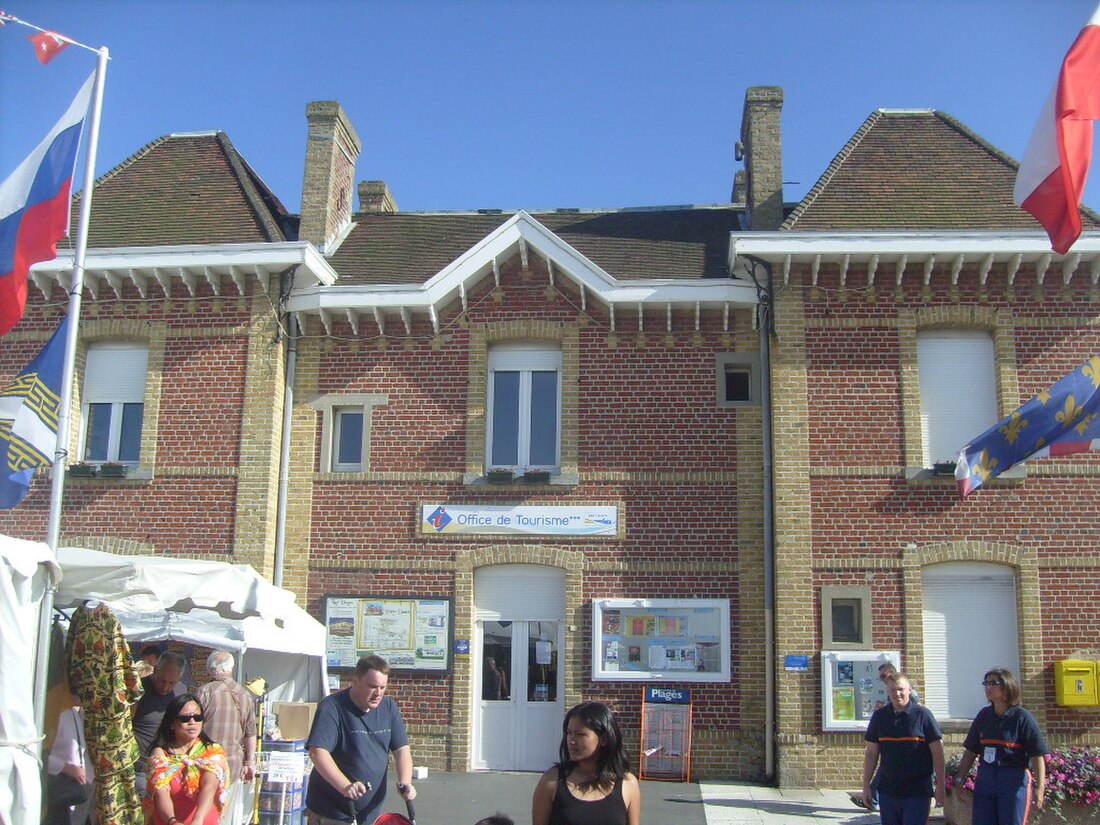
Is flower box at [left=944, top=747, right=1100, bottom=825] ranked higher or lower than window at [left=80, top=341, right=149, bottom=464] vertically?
lower

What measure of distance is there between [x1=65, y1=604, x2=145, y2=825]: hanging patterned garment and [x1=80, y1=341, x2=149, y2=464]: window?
7819mm

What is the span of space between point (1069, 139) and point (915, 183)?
288 inches

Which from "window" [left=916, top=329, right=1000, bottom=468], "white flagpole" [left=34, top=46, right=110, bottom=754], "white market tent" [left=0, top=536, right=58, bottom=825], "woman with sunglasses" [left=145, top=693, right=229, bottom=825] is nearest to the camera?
"woman with sunglasses" [left=145, top=693, right=229, bottom=825]

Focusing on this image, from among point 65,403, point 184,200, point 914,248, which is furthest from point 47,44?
point 914,248

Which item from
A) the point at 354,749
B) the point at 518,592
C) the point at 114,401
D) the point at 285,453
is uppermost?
the point at 114,401

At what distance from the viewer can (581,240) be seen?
15.5 m

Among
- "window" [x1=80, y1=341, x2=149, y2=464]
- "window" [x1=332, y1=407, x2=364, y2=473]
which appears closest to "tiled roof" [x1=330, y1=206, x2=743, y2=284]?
"window" [x1=332, y1=407, x2=364, y2=473]

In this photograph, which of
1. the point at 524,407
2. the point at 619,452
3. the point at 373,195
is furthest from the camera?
the point at 373,195

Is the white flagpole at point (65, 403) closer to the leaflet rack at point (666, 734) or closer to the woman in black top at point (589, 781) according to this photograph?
the woman in black top at point (589, 781)

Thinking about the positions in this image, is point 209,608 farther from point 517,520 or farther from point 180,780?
point 517,520

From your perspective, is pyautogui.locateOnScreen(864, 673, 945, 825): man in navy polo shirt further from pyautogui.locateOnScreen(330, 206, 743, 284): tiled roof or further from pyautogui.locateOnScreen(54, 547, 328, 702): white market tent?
pyautogui.locateOnScreen(330, 206, 743, 284): tiled roof

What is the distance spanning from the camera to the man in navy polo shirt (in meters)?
7.16

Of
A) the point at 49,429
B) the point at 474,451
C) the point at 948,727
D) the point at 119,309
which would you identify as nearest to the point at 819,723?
the point at 948,727

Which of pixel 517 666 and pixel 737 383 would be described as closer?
pixel 517 666
